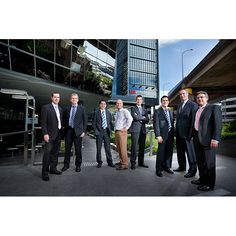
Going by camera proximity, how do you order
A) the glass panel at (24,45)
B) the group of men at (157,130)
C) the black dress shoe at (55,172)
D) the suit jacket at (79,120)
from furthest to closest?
the glass panel at (24,45)
the suit jacket at (79,120)
the black dress shoe at (55,172)
the group of men at (157,130)

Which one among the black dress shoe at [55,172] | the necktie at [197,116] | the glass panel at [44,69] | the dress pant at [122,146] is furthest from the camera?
the glass panel at [44,69]

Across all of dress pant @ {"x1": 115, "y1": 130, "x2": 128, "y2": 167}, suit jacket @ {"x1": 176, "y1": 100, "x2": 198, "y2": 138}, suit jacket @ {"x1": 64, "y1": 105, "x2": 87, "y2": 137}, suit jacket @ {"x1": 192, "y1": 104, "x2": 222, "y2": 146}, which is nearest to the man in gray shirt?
dress pant @ {"x1": 115, "y1": 130, "x2": 128, "y2": 167}

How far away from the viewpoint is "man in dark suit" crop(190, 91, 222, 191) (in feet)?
7.12

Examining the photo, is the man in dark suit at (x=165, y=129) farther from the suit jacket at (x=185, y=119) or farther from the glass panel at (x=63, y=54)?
the glass panel at (x=63, y=54)

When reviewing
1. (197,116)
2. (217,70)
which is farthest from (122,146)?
(217,70)

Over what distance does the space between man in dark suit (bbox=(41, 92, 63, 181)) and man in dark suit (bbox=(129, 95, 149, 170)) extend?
3.80ft

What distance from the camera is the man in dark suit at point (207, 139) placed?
2.17m

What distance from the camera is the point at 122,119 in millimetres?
3211

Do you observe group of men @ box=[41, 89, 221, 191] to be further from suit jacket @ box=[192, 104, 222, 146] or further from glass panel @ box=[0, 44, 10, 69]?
glass panel @ box=[0, 44, 10, 69]

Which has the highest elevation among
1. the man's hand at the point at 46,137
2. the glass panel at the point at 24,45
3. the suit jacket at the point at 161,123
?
the glass panel at the point at 24,45

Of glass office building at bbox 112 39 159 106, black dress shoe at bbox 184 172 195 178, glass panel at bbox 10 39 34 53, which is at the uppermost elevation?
glass panel at bbox 10 39 34 53

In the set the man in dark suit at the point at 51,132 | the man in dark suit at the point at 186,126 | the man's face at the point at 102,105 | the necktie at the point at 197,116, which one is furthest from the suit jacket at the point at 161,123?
the man in dark suit at the point at 51,132

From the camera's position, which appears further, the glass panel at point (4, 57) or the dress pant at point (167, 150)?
the glass panel at point (4, 57)
